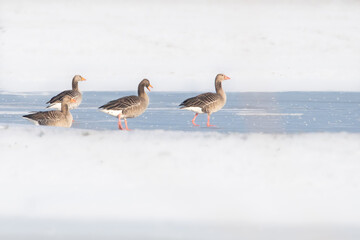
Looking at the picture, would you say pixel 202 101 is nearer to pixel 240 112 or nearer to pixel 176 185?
pixel 240 112

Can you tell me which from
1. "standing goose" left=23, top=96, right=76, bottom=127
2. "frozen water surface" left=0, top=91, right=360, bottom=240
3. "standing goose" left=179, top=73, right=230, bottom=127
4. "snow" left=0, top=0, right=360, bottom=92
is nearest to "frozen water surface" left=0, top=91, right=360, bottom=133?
"standing goose" left=179, top=73, right=230, bottom=127

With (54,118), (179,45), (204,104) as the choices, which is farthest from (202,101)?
(179,45)

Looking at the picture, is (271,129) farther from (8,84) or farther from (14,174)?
(8,84)

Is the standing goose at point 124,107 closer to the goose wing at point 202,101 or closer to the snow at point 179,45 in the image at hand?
the goose wing at point 202,101

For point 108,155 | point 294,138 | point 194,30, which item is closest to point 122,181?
point 108,155

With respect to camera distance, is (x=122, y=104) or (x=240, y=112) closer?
(x=122, y=104)

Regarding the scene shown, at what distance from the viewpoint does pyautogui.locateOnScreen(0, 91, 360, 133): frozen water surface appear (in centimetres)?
1397

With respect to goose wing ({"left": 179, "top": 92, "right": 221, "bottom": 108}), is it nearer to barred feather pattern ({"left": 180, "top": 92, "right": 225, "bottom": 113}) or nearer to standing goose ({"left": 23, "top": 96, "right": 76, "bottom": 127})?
barred feather pattern ({"left": 180, "top": 92, "right": 225, "bottom": 113})

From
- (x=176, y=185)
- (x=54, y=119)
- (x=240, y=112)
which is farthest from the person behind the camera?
(x=240, y=112)

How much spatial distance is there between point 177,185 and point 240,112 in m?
7.31

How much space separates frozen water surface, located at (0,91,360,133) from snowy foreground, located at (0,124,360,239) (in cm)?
280

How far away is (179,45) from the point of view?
30531 millimetres

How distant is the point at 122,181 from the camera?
31.1ft

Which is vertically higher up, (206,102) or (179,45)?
(179,45)
